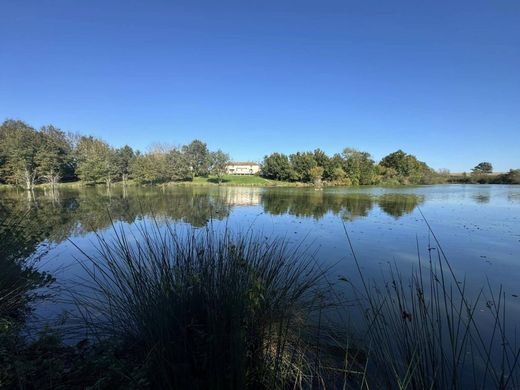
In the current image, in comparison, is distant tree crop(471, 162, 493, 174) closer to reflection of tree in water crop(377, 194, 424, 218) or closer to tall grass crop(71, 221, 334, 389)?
reflection of tree in water crop(377, 194, 424, 218)

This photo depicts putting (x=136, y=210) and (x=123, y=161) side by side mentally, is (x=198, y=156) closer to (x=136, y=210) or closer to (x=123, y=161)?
(x=123, y=161)

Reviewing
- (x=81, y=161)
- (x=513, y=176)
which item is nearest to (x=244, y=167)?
(x=81, y=161)

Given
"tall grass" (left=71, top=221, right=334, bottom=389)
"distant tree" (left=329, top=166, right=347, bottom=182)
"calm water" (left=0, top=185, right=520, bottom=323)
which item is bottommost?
"calm water" (left=0, top=185, right=520, bottom=323)

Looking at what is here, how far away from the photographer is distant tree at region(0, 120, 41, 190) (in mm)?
47200

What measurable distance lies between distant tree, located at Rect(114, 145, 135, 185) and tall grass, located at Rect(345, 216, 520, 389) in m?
62.6

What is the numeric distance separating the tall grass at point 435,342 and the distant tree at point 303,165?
60.3m

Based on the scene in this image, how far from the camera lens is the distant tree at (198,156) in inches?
3134

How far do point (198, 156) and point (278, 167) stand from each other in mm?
21889

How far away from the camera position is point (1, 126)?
62.6m

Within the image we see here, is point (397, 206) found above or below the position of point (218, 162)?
below

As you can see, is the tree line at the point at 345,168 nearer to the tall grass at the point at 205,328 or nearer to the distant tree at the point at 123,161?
the distant tree at the point at 123,161

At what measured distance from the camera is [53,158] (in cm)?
5353

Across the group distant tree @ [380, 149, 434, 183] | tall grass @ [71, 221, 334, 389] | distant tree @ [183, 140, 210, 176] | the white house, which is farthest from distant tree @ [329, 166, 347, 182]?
tall grass @ [71, 221, 334, 389]

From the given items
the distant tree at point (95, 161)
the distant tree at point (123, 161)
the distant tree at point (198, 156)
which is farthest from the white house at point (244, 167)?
the distant tree at point (95, 161)
